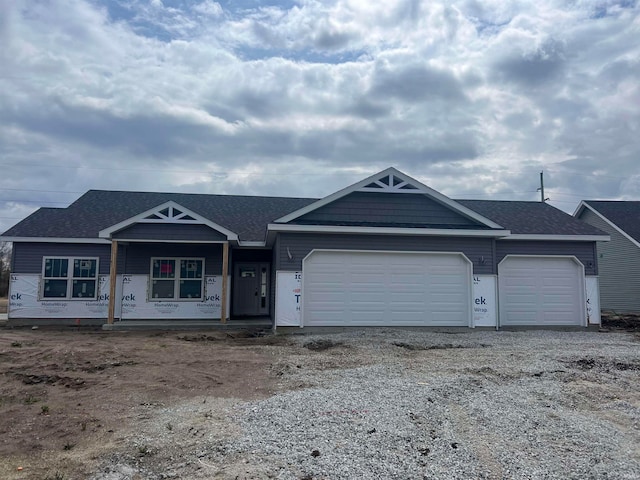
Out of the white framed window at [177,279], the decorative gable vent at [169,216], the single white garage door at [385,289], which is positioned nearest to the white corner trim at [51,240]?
the white framed window at [177,279]

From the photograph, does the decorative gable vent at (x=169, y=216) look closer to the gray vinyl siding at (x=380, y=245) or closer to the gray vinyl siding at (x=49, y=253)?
the gray vinyl siding at (x=49, y=253)

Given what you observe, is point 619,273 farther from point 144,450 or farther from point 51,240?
point 51,240

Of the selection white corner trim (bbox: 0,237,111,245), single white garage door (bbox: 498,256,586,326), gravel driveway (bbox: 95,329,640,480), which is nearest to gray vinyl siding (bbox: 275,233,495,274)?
single white garage door (bbox: 498,256,586,326)

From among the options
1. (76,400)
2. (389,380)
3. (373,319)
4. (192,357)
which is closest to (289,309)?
(373,319)

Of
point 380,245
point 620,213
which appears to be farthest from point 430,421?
point 620,213

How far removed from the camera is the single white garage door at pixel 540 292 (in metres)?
14.0

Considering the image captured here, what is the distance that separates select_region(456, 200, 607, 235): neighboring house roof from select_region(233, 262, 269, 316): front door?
25.3 ft

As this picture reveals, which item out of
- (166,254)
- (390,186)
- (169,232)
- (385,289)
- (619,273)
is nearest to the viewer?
(385,289)

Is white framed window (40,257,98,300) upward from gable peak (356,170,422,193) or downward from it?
downward

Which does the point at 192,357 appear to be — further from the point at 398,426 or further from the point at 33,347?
the point at 398,426

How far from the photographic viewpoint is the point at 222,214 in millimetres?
18562

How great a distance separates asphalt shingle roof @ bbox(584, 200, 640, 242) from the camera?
71.2 ft

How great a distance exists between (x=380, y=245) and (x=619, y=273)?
14902 mm

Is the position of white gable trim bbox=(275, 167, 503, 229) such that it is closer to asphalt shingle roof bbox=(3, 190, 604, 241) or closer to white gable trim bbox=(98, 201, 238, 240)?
asphalt shingle roof bbox=(3, 190, 604, 241)
